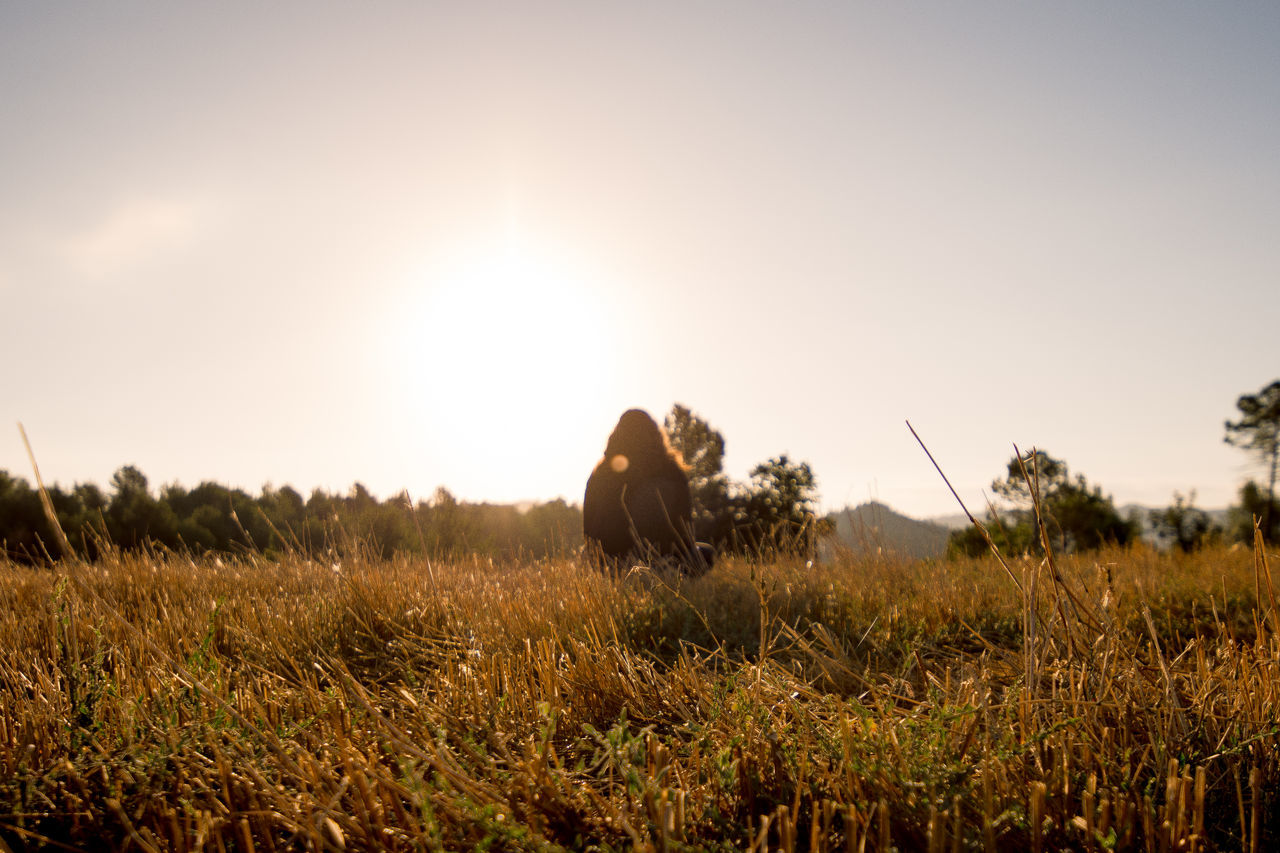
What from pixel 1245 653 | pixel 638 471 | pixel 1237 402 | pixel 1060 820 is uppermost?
pixel 1237 402

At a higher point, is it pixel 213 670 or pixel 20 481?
pixel 20 481

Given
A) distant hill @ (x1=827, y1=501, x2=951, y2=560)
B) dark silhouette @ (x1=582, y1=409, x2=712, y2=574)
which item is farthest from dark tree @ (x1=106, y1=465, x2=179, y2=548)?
distant hill @ (x1=827, y1=501, x2=951, y2=560)

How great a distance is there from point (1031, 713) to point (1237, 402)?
42.5 metres

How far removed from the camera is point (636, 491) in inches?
243

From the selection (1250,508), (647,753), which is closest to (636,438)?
(647,753)

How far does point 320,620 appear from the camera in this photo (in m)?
2.89

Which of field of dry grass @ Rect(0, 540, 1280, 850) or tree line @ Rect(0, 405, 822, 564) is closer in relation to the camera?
field of dry grass @ Rect(0, 540, 1280, 850)

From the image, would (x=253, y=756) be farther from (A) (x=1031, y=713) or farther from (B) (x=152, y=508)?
(B) (x=152, y=508)

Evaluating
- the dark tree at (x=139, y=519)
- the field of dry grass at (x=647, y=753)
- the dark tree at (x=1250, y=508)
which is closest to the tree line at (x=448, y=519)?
the dark tree at (x=139, y=519)

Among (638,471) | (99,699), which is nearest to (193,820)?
(99,699)

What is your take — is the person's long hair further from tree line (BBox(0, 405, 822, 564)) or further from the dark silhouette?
tree line (BBox(0, 405, 822, 564))

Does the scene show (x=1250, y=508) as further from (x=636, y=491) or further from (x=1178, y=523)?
(x=636, y=491)

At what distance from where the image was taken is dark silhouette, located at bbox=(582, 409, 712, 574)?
6.03 meters

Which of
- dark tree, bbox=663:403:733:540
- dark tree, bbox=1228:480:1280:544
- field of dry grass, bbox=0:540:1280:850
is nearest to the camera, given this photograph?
field of dry grass, bbox=0:540:1280:850
